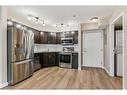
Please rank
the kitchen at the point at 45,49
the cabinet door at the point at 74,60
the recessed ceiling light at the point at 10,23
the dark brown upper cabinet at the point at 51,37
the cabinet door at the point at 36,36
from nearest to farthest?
the kitchen at the point at 45,49, the recessed ceiling light at the point at 10,23, the cabinet door at the point at 36,36, the cabinet door at the point at 74,60, the dark brown upper cabinet at the point at 51,37

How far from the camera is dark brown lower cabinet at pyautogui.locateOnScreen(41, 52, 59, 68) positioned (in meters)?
6.61

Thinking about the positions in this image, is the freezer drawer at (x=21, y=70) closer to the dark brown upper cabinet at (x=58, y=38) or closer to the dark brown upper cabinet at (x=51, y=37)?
the dark brown upper cabinet at (x=51, y=37)

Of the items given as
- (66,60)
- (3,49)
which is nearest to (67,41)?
(66,60)

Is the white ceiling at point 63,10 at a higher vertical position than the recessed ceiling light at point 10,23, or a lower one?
higher

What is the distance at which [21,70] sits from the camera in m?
3.96

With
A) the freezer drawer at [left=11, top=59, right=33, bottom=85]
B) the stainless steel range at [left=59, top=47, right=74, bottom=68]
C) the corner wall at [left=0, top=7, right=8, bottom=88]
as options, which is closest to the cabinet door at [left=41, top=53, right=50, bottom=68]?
the stainless steel range at [left=59, top=47, right=74, bottom=68]

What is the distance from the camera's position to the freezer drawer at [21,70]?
12.0 feet

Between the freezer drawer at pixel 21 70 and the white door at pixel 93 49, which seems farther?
the white door at pixel 93 49

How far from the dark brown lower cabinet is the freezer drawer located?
1.98m

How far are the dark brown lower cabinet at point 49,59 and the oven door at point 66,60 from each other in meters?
0.34

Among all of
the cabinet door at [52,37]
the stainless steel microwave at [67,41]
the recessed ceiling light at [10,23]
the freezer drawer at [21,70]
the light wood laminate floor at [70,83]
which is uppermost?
the recessed ceiling light at [10,23]

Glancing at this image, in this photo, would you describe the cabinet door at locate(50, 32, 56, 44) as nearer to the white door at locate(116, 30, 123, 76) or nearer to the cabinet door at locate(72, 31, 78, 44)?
the cabinet door at locate(72, 31, 78, 44)

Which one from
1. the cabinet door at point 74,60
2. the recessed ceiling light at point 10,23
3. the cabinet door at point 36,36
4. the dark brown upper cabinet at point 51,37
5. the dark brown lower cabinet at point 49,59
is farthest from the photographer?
the dark brown upper cabinet at point 51,37

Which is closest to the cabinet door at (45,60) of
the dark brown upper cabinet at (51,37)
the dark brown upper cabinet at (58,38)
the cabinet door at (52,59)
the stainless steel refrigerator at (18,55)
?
the cabinet door at (52,59)
